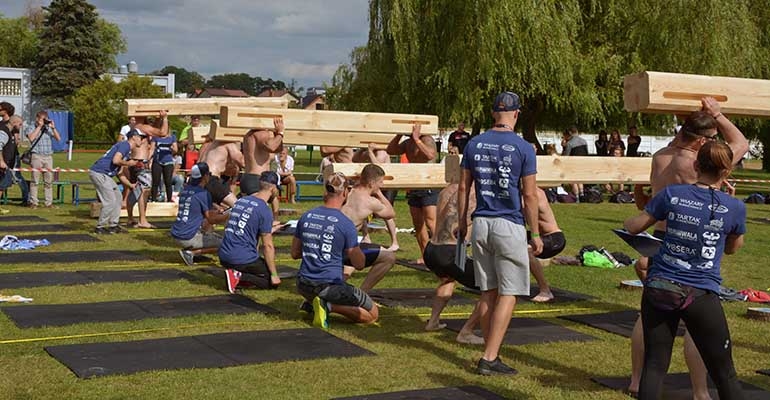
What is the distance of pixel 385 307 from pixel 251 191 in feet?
11.2

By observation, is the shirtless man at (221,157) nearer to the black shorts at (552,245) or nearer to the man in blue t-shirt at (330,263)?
the man in blue t-shirt at (330,263)

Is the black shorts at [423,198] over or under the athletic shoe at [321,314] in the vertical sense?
over

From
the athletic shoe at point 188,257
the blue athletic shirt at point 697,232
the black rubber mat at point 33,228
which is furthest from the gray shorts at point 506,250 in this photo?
the black rubber mat at point 33,228

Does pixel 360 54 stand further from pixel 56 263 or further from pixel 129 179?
pixel 56 263

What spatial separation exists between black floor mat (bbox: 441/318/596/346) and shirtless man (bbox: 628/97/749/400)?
155cm

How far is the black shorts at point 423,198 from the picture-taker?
11711 mm

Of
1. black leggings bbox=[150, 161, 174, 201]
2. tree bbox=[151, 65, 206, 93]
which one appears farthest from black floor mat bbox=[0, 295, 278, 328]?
tree bbox=[151, 65, 206, 93]

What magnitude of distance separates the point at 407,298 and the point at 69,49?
62784mm

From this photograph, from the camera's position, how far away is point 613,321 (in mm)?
8477

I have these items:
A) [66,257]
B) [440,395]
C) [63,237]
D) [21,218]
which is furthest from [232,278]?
[21,218]

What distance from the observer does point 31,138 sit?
18609mm

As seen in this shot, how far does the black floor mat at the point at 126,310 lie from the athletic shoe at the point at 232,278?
393 mm

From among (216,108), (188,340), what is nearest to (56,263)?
(216,108)

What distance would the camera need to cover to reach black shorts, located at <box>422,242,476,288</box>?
761 cm
